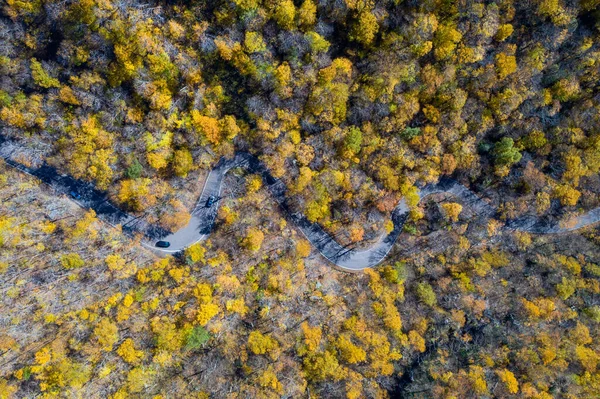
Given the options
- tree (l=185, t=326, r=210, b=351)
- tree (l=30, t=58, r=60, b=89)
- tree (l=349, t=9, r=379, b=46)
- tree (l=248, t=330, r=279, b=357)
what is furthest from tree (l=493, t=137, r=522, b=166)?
tree (l=30, t=58, r=60, b=89)

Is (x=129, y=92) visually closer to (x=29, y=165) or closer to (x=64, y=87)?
(x=64, y=87)

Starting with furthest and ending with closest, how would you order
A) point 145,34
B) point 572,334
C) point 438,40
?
point 572,334, point 438,40, point 145,34

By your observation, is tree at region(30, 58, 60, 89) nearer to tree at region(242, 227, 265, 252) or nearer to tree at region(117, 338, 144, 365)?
tree at region(242, 227, 265, 252)

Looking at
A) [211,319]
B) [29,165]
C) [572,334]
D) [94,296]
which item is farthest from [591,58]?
[29,165]

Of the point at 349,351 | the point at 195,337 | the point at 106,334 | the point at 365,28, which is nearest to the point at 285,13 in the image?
the point at 365,28

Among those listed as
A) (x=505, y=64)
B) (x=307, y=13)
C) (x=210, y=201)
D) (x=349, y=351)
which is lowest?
(x=349, y=351)

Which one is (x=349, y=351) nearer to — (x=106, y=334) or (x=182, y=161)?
(x=106, y=334)
